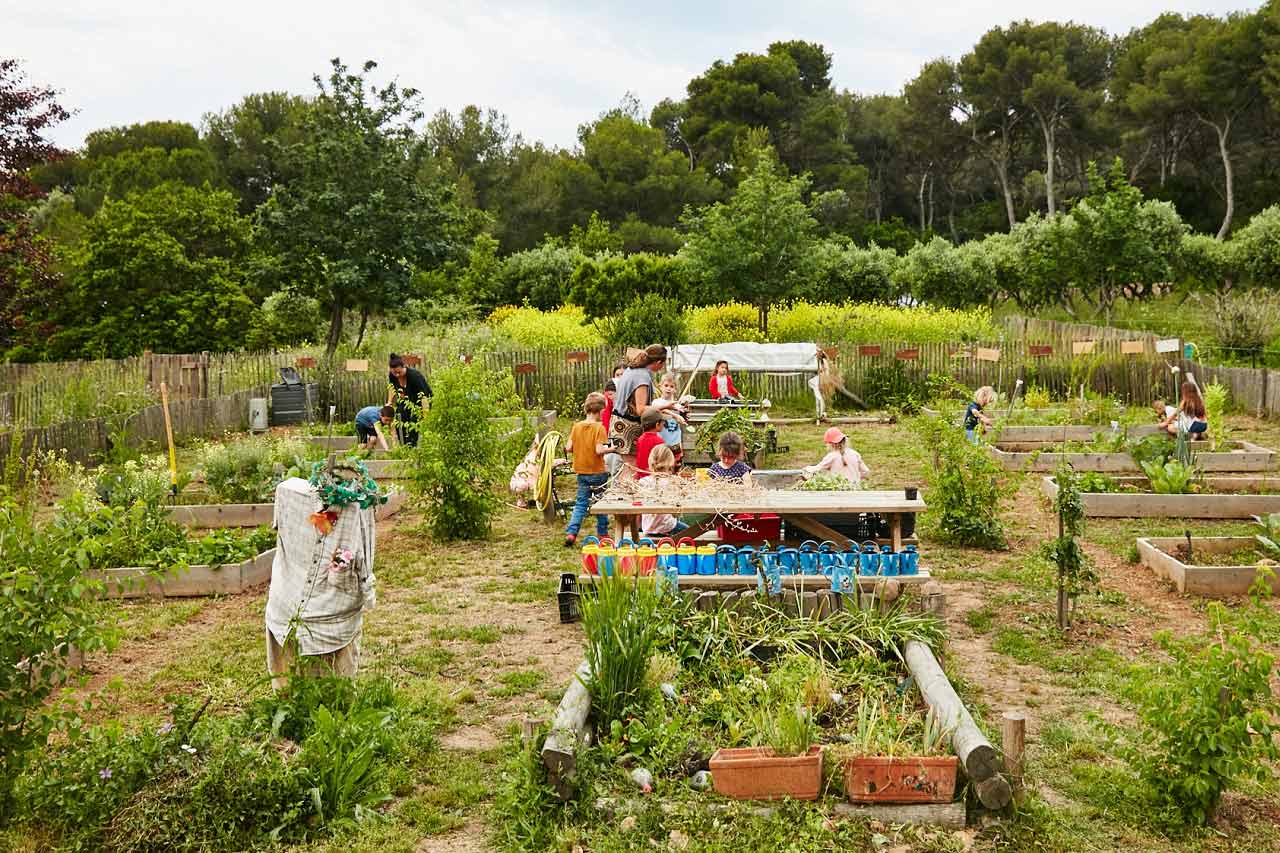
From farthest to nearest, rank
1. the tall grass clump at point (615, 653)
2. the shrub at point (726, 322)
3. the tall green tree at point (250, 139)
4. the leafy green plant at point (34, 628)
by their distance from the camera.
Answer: the tall green tree at point (250, 139)
the shrub at point (726, 322)
the tall grass clump at point (615, 653)
the leafy green plant at point (34, 628)

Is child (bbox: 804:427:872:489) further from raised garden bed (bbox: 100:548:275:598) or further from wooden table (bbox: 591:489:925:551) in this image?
raised garden bed (bbox: 100:548:275:598)

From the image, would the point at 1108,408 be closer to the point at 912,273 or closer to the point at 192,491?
the point at 192,491

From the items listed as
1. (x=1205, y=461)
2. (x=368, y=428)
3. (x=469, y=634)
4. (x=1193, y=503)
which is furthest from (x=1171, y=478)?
(x=368, y=428)

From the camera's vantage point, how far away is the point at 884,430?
18.1 meters

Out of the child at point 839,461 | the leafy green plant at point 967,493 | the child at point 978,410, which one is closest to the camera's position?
the child at point 839,461

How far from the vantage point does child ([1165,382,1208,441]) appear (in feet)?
43.8

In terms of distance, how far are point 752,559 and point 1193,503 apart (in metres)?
6.08

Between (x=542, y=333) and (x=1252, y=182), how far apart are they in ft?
117

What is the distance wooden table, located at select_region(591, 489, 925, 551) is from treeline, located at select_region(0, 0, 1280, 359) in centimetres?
1443

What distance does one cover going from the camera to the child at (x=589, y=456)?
1028 centimetres

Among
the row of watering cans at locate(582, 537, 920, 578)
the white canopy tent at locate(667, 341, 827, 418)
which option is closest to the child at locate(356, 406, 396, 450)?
the white canopy tent at locate(667, 341, 827, 418)

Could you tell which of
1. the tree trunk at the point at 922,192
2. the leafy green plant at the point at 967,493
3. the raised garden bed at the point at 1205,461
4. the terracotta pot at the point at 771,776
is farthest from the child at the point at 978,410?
the tree trunk at the point at 922,192

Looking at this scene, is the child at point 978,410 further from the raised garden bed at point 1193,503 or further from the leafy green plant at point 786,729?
the leafy green plant at point 786,729

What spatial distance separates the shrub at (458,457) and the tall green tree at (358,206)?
12.3m
